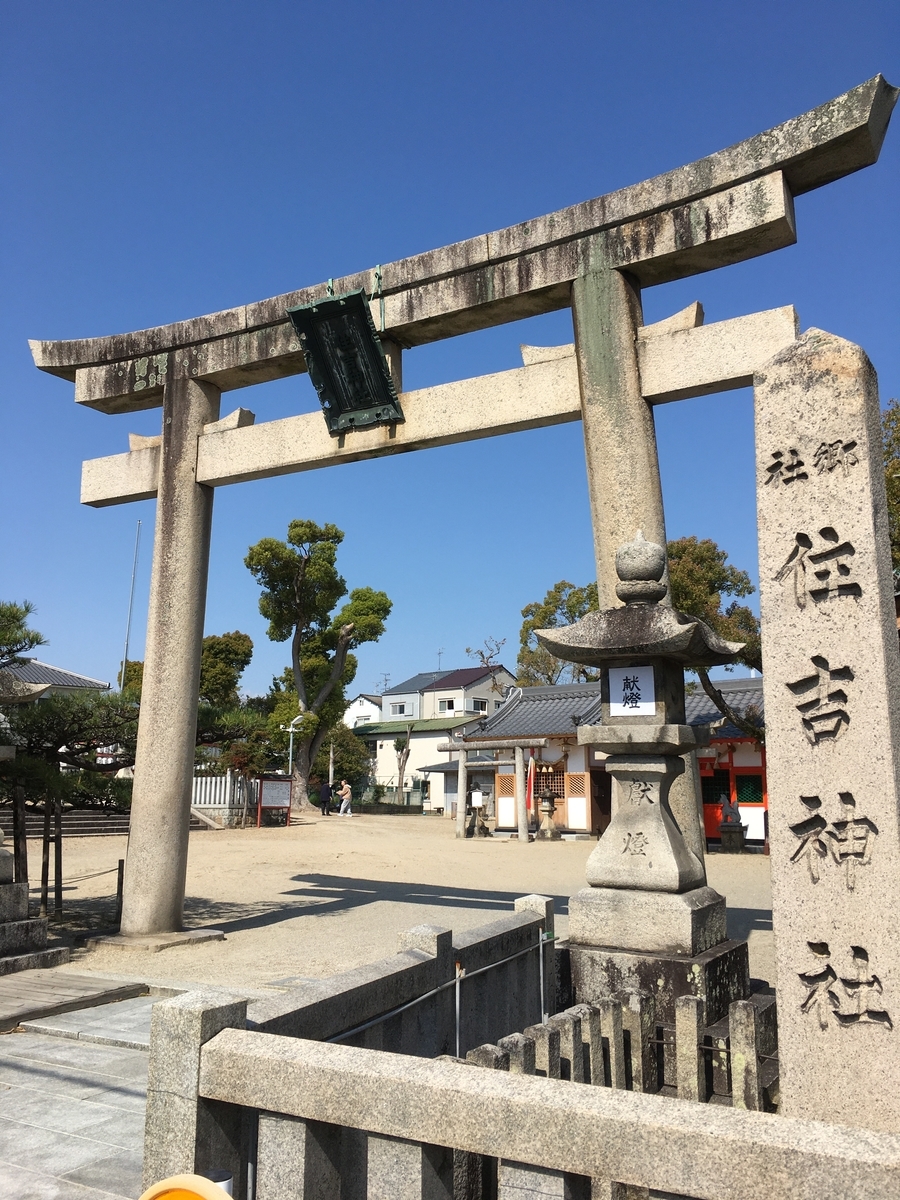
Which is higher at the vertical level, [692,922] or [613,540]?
[613,540]

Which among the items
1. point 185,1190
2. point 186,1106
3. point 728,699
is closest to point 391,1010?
point 186,1106

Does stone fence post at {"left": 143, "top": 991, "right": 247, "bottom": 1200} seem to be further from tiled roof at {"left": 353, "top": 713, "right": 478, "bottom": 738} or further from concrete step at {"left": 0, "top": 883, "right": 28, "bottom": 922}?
tiled roof at {"left": 353, "top": 713, "right": 478, "bottom": 738}

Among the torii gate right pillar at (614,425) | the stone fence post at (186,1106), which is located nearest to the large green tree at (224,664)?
the torii gate right pillar at (614,425)

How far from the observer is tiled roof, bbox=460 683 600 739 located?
88.7 ft

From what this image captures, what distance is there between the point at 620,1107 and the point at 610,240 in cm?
681

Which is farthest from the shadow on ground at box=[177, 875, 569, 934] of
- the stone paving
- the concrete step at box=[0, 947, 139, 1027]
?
the stone paving

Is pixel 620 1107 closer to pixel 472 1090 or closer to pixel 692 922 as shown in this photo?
pixel 472 1090

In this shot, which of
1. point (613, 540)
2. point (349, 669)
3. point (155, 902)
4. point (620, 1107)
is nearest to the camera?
point (620, 1107)

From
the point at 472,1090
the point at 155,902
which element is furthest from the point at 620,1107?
the point at 155,902

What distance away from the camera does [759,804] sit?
75.3 ft

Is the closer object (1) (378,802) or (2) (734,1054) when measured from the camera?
(2) (734,1054)

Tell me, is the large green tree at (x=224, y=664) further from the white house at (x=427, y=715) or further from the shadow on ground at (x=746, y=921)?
the shadow on ground at (x=746, y=921)

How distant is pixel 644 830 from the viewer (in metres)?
4.90

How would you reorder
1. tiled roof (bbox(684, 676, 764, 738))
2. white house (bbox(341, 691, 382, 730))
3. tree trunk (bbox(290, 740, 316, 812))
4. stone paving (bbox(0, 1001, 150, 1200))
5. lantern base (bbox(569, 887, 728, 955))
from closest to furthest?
stone paving (bbox(0, 1001, 150, 1200)) → lantern base (bbox(569, 887, 728, 955)) → tiled roof (bbox(684, 676, 764, 738)) → tree trunk (bbox(290, 740, 316, 812)) → white house (bbox(341, 691, 382, 730))
